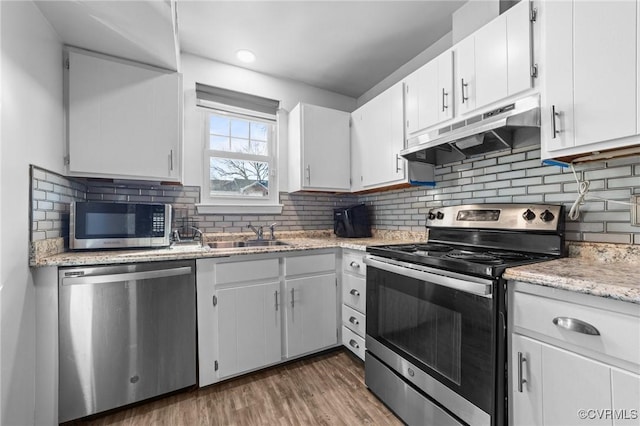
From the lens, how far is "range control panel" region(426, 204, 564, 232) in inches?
55.8

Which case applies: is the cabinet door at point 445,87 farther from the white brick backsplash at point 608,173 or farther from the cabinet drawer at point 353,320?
the cabinet drawer at point 353,320

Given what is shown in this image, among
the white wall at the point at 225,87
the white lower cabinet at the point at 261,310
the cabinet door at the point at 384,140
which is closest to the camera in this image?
the white lower cabinet at the point at 261,310

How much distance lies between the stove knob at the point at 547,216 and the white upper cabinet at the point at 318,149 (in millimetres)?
1625

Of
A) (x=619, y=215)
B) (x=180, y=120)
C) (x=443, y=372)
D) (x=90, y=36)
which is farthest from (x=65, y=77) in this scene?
(x=619, y=215)

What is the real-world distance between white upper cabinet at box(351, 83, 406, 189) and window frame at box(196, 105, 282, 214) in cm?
83

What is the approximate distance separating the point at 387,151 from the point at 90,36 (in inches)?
83.3

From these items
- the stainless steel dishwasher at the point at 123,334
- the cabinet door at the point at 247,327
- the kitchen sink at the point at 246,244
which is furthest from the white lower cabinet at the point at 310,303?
the stainless steel dishwasher at the point at 123,334

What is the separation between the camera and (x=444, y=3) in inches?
72.6

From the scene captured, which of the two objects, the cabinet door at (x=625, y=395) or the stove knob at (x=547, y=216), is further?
the stove knob at (x=547, y=216)

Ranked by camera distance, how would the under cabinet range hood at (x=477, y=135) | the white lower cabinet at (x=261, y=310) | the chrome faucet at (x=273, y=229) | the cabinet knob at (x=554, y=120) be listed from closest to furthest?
the cabinet knob at (x=554, y=120), the under cabinet range hood at (x=477, y=135), the white lower cabinet at (x=261, y=310), the chrome faucet at (x=273, y=229)

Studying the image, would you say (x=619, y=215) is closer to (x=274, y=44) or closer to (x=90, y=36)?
(x=274, y=44)

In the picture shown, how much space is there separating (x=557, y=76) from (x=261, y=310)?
208 cm

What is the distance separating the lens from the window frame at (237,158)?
249 cm

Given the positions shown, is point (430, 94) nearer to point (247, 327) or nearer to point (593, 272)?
point (593, 272)
